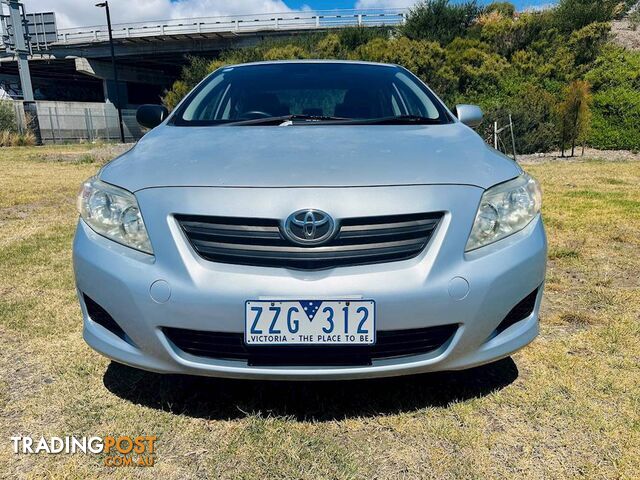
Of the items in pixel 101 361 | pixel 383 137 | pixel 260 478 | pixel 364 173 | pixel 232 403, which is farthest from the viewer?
pixel 101 361

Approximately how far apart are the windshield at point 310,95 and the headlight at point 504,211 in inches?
33.1

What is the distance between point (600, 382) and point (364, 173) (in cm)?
138

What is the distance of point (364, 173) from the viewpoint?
5.39ft

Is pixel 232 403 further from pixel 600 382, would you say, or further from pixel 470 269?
pixel 600 382

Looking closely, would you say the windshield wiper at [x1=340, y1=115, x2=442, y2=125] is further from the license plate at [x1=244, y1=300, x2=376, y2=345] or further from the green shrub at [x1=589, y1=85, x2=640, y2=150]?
the green shrub at [x1=589, y1=85, x2=640, y2=150]

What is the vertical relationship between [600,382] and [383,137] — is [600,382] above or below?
below

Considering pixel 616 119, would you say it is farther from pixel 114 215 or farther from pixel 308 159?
pixel 114 215

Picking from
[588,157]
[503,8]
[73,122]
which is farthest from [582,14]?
[73,122]

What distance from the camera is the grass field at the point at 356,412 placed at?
5.22 feet

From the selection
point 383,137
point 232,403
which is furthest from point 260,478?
point 383,137

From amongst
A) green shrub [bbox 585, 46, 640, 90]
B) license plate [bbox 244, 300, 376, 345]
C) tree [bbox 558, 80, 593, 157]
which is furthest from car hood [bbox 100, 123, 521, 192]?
green shrub [bbox 585, 46, 640, 90]

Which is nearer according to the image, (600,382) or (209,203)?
(209,203)

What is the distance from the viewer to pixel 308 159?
174 cm

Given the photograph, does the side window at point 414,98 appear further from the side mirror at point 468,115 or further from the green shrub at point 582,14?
the green shrub at point 582,14
